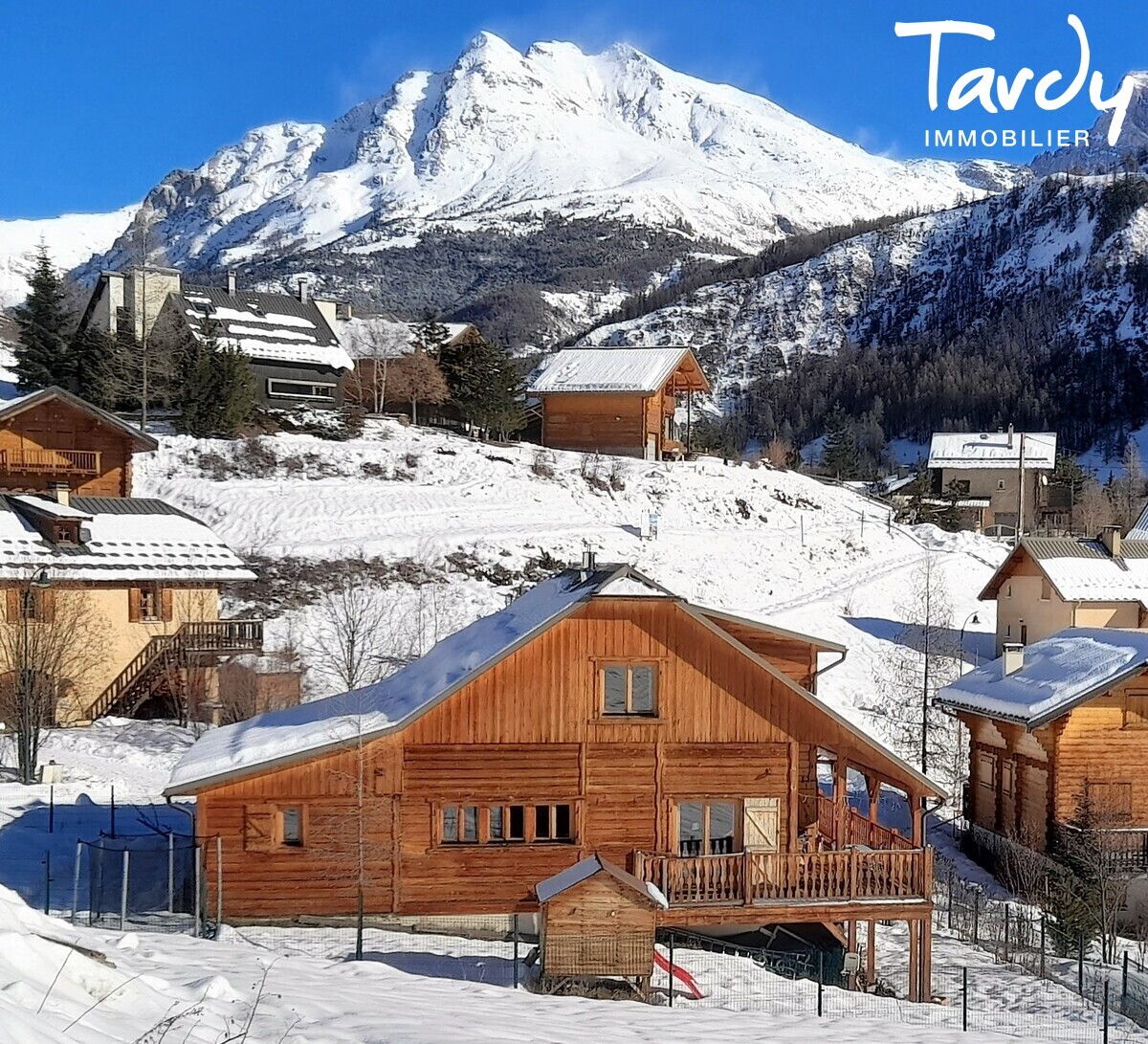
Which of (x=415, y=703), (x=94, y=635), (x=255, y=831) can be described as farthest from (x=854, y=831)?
(x=94, y=635)

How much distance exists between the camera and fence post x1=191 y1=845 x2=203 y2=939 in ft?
62.1

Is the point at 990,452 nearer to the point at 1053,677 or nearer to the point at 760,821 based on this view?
the point at 1053,677

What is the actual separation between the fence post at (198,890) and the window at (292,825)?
1440 mm

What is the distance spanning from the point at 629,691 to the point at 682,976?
5300 mm

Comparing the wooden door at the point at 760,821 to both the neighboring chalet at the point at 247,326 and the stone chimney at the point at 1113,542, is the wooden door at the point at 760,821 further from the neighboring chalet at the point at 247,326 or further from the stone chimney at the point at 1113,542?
the neighboring chalet at the point at 247,326

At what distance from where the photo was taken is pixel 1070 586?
1857 inches

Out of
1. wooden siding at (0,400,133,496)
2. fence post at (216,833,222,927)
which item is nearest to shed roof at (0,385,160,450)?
wooden siding at (0,400,133,496)

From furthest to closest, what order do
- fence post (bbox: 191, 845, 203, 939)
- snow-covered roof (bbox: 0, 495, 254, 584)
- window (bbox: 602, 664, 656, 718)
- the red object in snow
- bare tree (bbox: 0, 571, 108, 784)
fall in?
snow-covered roof (bbox: 0, 495, 254, 584) → bare tree (bbox: 0, 571, 108, 784) → window (bbox: 602, 664, 656, 718) → fence post (bbox: 191, 845, 203, 939) → the red object in snow

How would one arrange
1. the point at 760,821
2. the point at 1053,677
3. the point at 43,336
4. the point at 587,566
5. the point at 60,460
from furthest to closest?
the point at 43,336, the point at 60,460, the point at 1053,677, the point at 587,566, the point at 760,821

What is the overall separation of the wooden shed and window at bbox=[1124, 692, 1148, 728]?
661 inches

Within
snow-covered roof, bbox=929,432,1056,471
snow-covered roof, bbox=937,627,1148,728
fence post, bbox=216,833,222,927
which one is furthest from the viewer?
snow-covered roof, bbox=929,432,1056,471

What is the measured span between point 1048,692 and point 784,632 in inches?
377

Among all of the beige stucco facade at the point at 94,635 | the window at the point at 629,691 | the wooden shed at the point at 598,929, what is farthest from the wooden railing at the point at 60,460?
the wooden shed at the point at 598,929

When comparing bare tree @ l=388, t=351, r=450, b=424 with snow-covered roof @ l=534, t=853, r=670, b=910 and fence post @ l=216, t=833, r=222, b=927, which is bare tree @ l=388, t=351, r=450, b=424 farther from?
snow-covered roof @ l=534, t=853, r=670, b=910
